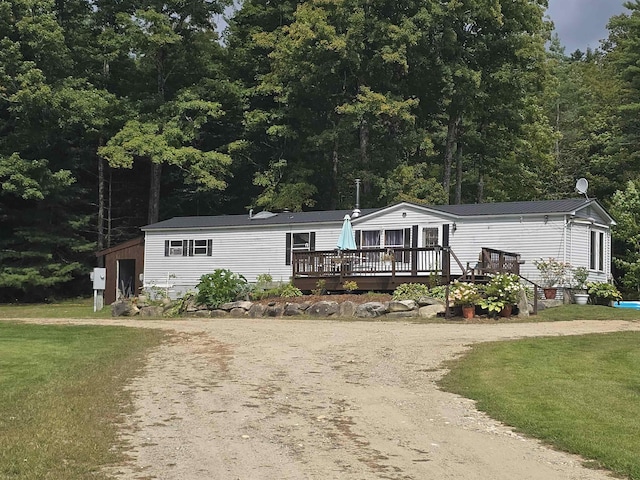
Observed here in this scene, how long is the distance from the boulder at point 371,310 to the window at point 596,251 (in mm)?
9338

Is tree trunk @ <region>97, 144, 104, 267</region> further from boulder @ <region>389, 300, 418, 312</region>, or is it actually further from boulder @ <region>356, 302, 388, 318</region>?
boulder @ <region>389, 300, 418, 312</region>

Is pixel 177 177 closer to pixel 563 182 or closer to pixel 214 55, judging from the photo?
pixel 214 55

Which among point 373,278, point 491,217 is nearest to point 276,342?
point 373,278

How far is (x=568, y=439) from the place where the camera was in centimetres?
746

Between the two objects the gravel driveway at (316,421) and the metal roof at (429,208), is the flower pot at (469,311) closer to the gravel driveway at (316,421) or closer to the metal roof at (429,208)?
the gravel driveway at (316,421)

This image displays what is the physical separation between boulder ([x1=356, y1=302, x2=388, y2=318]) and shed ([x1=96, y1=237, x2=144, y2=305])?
14.4 m

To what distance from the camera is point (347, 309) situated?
72.0 ft

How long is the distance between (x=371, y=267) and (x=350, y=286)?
43.6 inches

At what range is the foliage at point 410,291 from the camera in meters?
22.5

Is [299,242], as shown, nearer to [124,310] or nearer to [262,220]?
[262,220]

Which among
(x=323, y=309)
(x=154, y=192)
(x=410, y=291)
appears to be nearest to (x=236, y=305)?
(x=323, y=309)

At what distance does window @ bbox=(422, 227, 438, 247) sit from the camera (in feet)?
87.6

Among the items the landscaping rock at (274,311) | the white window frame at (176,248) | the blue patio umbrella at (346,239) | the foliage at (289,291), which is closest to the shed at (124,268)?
the white window frame at (176,248)

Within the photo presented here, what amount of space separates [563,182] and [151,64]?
2358cm
